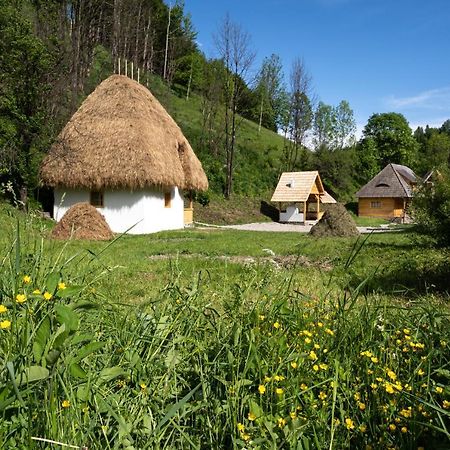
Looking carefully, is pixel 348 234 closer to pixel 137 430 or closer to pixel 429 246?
pixel 429 246

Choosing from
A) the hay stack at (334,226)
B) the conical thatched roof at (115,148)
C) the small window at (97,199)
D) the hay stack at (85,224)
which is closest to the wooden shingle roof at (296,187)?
the conical thatched roof at (115,148)

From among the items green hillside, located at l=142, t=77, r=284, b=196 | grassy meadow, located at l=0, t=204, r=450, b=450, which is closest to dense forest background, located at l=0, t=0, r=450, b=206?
green hillside, located at l=142, t=77, r=284, b=196

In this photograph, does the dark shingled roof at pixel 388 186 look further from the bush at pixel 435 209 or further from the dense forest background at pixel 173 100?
the bush at pixel 435 209

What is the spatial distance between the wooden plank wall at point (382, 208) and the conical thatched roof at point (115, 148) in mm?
23231

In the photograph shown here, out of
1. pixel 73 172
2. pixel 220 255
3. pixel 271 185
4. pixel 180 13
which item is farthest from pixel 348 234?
pixel 180 13

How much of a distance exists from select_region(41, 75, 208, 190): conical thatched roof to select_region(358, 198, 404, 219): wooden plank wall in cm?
2323

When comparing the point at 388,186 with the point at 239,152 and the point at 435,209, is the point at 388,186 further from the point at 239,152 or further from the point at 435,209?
the point at 435,209

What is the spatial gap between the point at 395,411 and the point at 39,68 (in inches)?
761

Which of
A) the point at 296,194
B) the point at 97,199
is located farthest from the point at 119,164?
the point at 296,194

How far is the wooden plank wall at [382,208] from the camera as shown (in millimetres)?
39878

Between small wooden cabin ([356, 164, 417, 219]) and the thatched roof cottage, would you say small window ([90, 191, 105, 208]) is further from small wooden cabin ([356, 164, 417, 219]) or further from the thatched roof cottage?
small wooden cabin ([356, 164, 417, 219])

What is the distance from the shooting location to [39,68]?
59.2 feet

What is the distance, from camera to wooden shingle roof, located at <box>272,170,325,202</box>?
3212cm

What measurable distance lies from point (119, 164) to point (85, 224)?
447 centimetres
